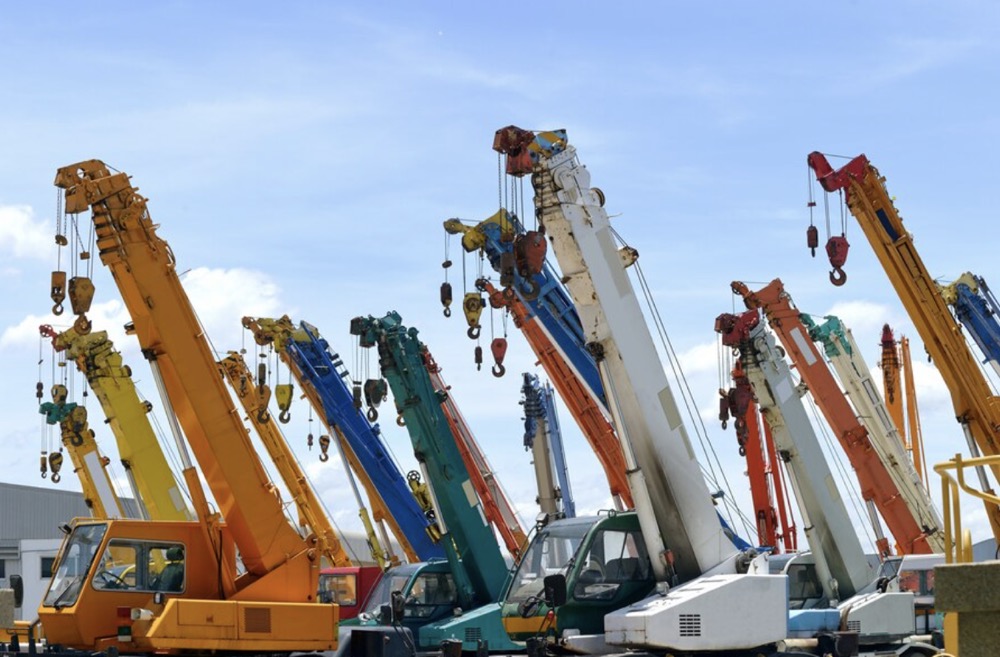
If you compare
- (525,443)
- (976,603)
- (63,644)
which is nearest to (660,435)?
(63,644)

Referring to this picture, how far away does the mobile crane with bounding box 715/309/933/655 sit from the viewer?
20250 mm

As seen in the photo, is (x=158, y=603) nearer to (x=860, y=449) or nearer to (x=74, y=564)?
(x=74, y=564)

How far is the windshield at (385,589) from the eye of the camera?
24609 mm

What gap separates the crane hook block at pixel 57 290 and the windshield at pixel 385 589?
7.84 meters

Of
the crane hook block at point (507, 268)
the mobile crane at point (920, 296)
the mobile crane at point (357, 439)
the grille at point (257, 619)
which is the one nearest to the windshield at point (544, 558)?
the grille at point (257, 619)

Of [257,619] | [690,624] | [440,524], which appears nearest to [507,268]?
[690,624]

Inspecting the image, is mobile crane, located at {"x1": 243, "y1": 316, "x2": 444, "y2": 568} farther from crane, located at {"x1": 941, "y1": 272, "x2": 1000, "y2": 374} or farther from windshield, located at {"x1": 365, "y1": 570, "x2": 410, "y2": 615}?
crane, located at {"x1": 941, "y1": 272, "x2": 1000, "y2": 374}

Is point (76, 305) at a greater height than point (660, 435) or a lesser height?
greater

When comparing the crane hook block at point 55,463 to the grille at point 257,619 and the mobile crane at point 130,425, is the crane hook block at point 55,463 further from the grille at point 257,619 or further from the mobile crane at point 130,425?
the grille at point 257,619

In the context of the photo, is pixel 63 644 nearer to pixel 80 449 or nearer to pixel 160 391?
pixel 160 391

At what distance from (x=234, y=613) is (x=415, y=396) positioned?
7.89 metres

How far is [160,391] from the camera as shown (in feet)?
64.3

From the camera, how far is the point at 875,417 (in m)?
31.3

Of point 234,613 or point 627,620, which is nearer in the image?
point 627,620
